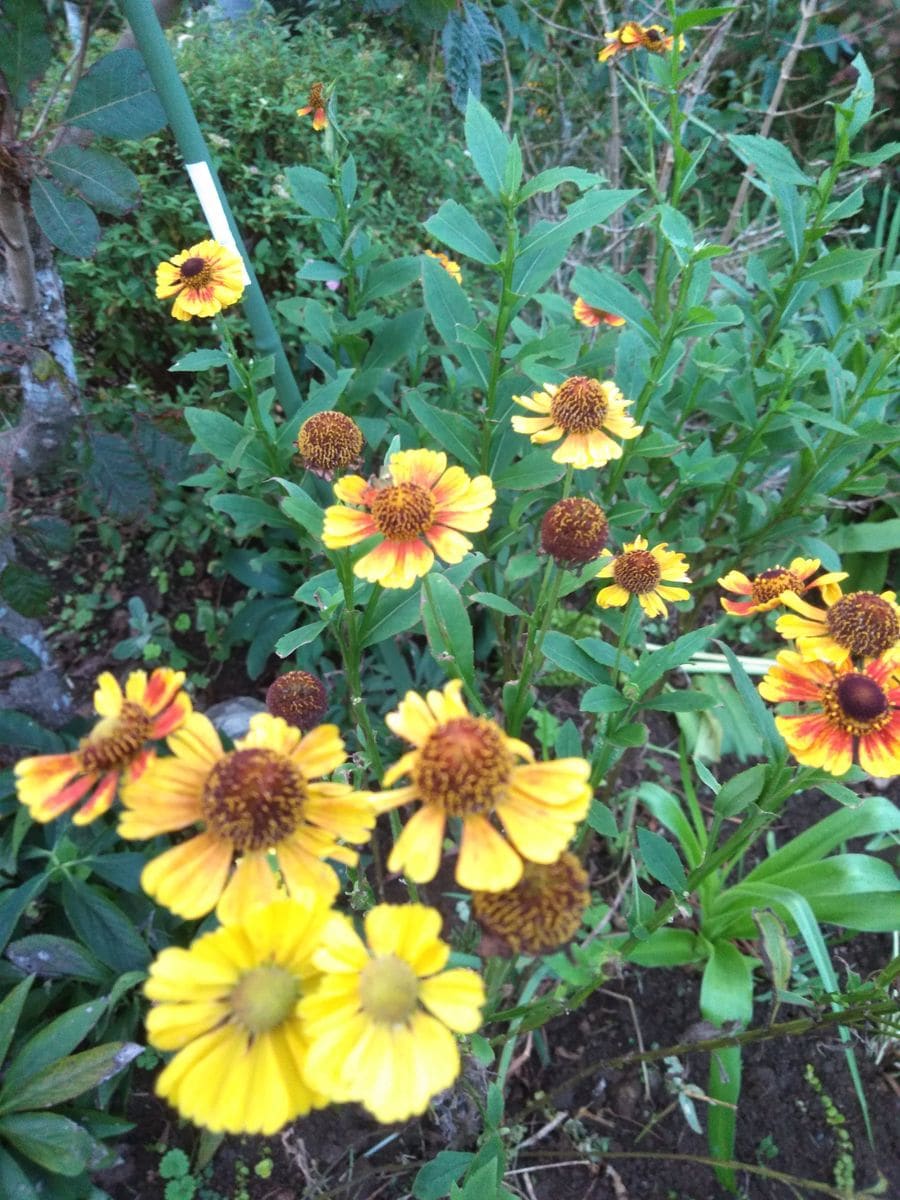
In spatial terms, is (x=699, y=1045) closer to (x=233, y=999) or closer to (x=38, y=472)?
(x=233, y=999)

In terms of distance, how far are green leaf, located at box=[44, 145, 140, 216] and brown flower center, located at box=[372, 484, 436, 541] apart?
714 millimetres

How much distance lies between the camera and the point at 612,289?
135 centimetres

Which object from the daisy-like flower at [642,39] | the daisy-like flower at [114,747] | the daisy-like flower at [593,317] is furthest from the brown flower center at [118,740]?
the daisy-like flower at [642,39]

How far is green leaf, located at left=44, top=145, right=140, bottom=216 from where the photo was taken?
3.78ft

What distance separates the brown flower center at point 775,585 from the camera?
1085 mm

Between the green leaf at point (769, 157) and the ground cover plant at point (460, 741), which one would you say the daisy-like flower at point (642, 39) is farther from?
the green leaf at point (769, 157)

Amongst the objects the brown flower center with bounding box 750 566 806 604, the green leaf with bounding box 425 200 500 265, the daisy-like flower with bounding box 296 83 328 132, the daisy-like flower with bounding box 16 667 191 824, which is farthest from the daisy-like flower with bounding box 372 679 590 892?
the daisy-like flower with bounding box 296 83 328 132

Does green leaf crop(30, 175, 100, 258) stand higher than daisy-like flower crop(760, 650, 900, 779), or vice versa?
green leaf crop(30, 175, 100, 258)

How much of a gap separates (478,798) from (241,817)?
0.55 feet

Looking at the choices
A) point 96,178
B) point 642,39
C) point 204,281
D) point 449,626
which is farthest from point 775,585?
point 642,39

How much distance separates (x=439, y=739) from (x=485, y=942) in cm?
17

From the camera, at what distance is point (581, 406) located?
1.04 m

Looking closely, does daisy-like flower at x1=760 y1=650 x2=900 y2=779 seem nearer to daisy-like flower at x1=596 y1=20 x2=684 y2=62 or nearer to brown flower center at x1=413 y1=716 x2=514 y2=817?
brown flower center at x1=413 y1=716 x2=514 y2=817

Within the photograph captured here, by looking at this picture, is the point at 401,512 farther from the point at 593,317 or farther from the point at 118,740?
the point at 593,317
